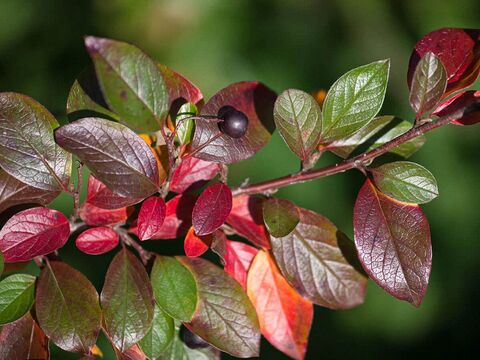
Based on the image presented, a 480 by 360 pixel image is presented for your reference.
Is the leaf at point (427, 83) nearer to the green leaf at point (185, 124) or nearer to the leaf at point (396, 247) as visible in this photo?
the leaf at point (396, 247)

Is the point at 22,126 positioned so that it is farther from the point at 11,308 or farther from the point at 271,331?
the point at 271,331

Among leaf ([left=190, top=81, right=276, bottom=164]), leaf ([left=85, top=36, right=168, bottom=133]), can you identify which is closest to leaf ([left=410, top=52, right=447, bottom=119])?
leaf ([left=190, top=81, right=276, bottom=164])

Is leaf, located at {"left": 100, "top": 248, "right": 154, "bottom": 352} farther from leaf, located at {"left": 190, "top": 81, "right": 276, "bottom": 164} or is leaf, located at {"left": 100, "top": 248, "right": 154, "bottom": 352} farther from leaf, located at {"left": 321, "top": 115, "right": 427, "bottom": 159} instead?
leaf, located at {"left": 321, "top": 115, "right": 427, "bottom": 159}

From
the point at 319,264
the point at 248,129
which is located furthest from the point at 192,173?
the point at 319,264

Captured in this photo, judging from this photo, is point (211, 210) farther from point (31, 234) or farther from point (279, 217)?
point (31, 234)

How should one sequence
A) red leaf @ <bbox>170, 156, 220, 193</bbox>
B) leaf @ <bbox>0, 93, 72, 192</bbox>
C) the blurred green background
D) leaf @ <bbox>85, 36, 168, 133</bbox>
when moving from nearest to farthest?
1. leaf @ <bbox>85, 36, 168, 133</bbox>
2. leaf @ <bbox>0, 93, 72, 192</bbox>
3. red leaf @ <bbox>170, 156, 220, 193</bbox>
4. the blurred green background

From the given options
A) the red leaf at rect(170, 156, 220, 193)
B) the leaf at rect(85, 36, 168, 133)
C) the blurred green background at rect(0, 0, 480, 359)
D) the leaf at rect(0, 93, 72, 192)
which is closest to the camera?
the leaf at rect(85, 36, 168, 133)
